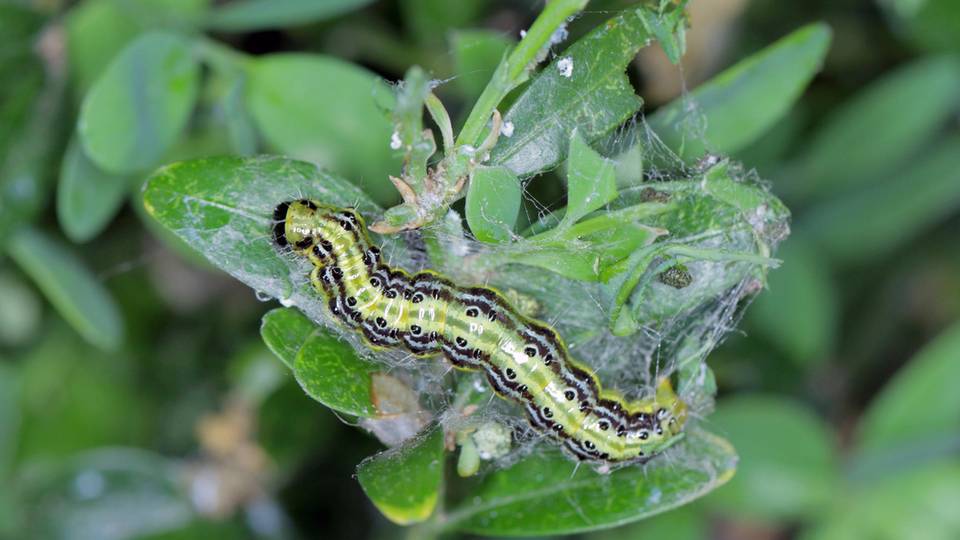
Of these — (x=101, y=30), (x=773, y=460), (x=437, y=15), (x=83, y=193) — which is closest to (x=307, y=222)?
(x=83, y=193)

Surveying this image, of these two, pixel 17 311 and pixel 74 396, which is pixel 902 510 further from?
pixel 17 311

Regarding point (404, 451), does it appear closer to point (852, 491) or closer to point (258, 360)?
point (258, 360)

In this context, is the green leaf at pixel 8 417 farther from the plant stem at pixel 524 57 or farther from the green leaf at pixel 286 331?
the plant stem at pixel 524 57

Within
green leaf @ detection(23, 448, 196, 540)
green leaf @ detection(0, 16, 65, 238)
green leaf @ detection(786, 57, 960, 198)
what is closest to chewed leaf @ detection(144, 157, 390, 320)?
green leaf @ detection(0, 16, 65, 238)

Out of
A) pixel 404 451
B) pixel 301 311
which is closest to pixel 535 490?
pixel 404 451

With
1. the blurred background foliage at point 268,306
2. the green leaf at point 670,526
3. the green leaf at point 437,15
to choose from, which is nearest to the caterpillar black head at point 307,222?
the blurred background foliage at point 268,306
